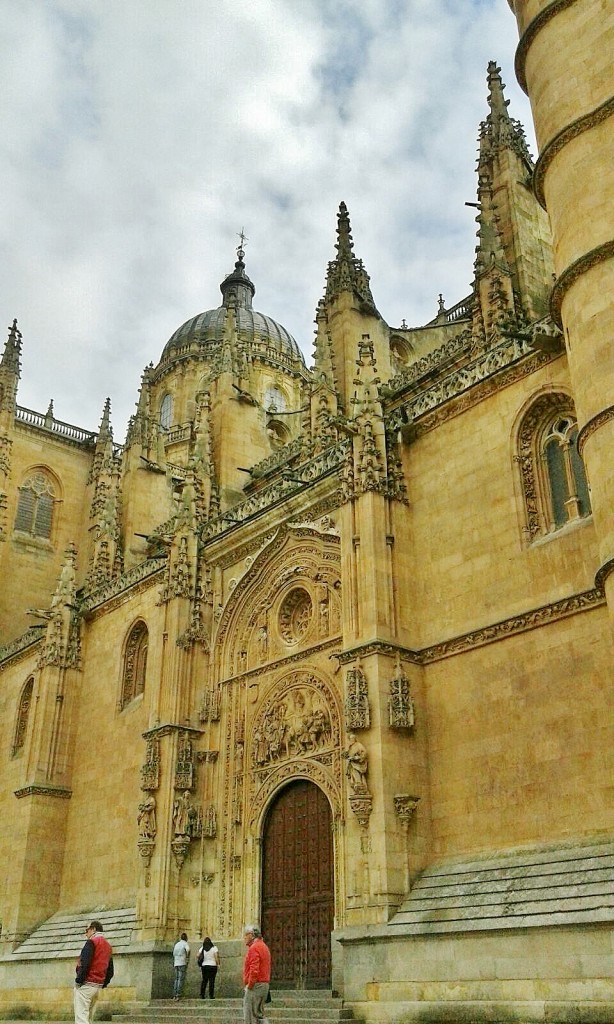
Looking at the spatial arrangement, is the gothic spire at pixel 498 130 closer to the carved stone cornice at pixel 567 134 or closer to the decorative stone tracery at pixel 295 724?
the carved stone cornice at pixel 567 134

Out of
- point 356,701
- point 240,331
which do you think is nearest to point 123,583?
point 356,701

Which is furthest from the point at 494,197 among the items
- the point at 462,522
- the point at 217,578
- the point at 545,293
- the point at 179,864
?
the point at 179,864

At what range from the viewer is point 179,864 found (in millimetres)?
18859

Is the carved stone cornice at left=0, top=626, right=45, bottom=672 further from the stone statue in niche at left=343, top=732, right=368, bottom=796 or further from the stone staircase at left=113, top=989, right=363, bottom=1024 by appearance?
the stone statue in niche at left=343, top=732, right=368, bottom=796

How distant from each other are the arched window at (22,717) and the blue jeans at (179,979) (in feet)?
39.5

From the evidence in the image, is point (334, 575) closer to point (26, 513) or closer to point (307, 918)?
point (307, 918)

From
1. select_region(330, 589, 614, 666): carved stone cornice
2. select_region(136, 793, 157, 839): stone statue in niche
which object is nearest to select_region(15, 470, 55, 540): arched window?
select_region(136, 793, 157, 839): stone statue in niche

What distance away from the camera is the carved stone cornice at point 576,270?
13.0 metres

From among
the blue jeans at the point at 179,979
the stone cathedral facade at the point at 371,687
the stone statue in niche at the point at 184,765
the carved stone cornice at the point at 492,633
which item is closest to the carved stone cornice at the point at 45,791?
the stone cathedral facade at the point at 371,687

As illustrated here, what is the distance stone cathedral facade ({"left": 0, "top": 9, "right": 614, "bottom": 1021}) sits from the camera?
1275 centimetres

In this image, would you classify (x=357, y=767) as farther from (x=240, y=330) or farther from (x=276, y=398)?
(x=240, y=330)

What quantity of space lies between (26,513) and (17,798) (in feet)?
46.1

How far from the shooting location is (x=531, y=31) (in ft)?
50.8

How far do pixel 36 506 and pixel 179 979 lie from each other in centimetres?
2300
